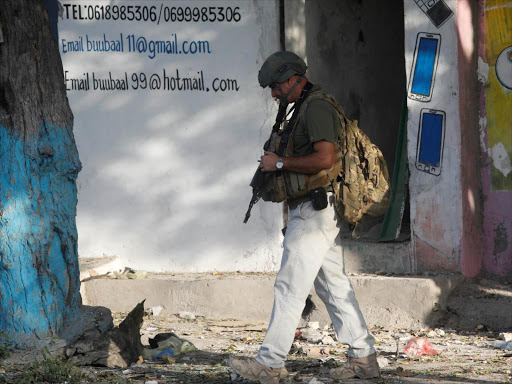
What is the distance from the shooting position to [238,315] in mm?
7805

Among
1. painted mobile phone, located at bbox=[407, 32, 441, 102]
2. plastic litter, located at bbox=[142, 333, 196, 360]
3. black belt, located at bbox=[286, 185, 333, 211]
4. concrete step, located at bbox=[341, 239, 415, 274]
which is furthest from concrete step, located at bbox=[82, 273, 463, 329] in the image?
black belt, located at bbox=[286, 185, 333, 211]

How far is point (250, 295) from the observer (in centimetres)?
780

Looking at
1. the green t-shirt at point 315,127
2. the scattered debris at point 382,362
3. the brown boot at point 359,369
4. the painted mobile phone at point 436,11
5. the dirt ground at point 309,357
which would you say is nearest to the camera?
the green t-shirt at point 315,127

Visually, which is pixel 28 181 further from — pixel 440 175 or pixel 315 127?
pixel 440 175

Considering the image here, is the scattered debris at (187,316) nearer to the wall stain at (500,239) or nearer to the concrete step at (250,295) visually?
the concrete step at (250,295)

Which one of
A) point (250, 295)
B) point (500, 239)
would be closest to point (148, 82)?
point (250, 295)

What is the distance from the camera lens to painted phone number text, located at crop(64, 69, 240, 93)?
8312mm

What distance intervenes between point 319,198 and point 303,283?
1.59 feet

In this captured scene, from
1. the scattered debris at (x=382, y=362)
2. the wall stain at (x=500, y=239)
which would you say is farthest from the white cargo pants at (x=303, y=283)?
the wall stain at (x=500, y=239)

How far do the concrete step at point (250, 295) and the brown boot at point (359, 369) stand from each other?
191 centimetres

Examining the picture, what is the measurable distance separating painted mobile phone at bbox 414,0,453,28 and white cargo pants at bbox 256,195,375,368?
2.84m

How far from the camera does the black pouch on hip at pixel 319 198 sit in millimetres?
5203

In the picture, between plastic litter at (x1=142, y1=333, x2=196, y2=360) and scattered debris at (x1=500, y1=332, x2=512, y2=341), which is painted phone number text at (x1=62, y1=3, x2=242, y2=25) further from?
scattered debris at (x1=500, y1=332, x2=512, y2=341)

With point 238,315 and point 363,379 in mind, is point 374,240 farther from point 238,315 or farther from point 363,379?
point 363,379
